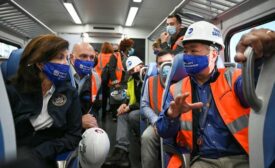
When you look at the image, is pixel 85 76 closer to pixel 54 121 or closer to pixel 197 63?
pixel 54 121

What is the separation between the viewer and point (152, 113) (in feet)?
10.5

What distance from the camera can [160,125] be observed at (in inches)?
76.1

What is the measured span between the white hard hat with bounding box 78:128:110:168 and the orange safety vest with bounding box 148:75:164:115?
0.92 metres

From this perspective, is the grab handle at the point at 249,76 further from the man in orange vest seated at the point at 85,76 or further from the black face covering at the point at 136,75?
the black face covering at the point at 136,75

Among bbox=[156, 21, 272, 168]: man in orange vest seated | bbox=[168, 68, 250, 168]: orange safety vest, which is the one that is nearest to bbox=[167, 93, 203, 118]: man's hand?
bbox=[156, 21, 272, 168]: man in orange vest seated

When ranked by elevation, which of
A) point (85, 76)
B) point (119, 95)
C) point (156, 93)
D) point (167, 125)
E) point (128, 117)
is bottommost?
point (128, 117)

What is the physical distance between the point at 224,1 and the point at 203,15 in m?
0.94

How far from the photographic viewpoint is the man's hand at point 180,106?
5.19ft

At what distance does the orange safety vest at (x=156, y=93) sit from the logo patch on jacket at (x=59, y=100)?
1.37 metres

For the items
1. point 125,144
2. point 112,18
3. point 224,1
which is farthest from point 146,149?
point 112,18

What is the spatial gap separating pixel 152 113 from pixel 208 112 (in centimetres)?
135

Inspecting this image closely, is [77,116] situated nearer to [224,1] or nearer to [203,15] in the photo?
[224,1]

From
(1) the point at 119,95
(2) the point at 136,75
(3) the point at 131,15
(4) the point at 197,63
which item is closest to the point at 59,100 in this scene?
(4) the point at 197,63

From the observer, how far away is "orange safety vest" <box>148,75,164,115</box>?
321cm
